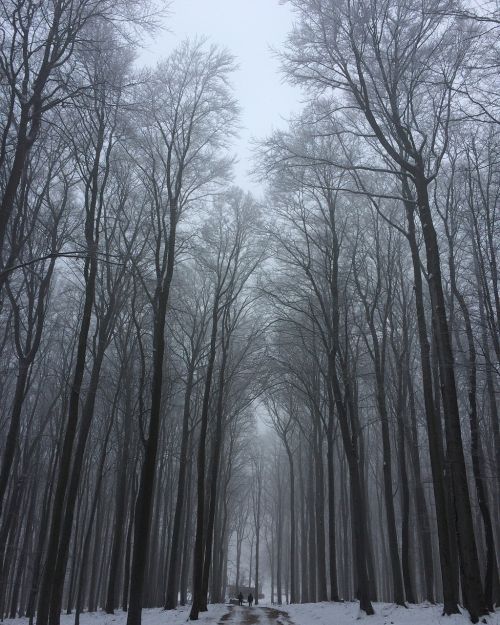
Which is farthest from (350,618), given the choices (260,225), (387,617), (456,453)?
(260,225)

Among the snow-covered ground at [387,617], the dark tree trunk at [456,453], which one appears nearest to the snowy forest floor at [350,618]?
the snow-covered ground at [387,617]

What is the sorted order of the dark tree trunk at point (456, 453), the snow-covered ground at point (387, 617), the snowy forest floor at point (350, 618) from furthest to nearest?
1. the snowy forest floor at point (350, 618)
2. the snow-covered ground at point (387, 617)
3. the dark tree trunk at point (456, 453)

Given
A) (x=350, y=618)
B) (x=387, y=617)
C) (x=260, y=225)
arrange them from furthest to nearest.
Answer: (x=260, y=225) → (x=350, y=618) → (x=387, y=617)

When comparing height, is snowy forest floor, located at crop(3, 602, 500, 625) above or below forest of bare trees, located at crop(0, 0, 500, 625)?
below

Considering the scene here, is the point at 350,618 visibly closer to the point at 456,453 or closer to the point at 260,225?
the point at 456,453

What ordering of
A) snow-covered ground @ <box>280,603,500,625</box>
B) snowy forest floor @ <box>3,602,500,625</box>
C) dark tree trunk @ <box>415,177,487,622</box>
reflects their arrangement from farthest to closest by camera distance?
snowy forest floor @ <box>3,602,500,625</box> → snow-covered ground @ <box>280,603,500,625</box> → dark tree trunk @ <box>415,177,487,622</box>

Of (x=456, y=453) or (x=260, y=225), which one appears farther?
(x=260, y=225)

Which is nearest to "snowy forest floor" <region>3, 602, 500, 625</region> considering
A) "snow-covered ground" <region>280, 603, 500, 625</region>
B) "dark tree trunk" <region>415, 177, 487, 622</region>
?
"snow-covered ground" <region>280, 603, 500, 625</region>

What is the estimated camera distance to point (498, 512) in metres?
22.6

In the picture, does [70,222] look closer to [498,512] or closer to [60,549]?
[60,549]

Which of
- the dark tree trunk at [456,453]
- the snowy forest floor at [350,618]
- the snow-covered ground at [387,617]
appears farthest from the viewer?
the snowy forest floor at [350,618]

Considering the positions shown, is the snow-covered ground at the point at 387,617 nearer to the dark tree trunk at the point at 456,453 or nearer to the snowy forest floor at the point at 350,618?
the snowy forest floor at the point at 350,618

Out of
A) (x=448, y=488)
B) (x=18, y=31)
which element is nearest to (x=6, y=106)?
(x=18, y=31)

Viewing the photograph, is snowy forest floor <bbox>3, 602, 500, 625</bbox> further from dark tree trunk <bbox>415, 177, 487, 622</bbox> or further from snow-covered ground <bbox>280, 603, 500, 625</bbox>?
dark tree trunk <bbox>415, 177, 487, 622</bbox>
